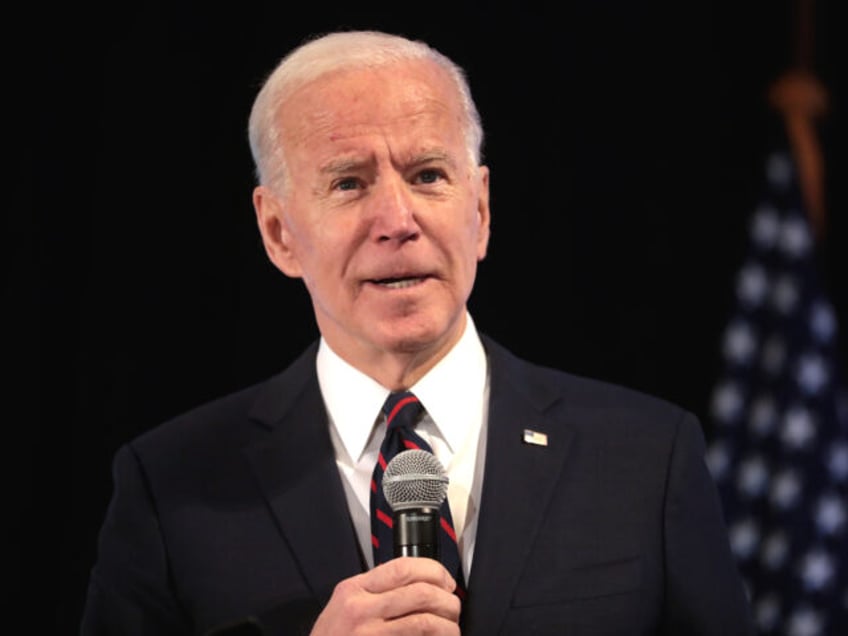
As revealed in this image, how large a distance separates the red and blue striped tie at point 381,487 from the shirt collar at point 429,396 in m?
0.03

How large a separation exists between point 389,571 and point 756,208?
2.54 metres

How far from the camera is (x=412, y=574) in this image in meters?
1.55

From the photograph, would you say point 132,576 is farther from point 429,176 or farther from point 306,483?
point 429,176

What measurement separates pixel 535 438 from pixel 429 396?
0.63 feet

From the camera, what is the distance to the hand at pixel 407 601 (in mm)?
1556

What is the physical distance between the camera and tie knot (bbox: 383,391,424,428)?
1.99 m

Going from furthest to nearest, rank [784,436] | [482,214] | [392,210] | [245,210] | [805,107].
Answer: [805,107] → [784,436] → [245,210] → [482,214] → [392,210]

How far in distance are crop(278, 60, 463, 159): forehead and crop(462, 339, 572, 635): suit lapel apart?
44 cm

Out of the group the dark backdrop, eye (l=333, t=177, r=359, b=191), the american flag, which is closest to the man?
eye (l=333, t=177, r=359, b=191)

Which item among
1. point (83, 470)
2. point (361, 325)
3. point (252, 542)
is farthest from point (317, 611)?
point (83, 470)

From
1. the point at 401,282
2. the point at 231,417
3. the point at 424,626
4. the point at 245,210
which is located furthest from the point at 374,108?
the point at 245,210

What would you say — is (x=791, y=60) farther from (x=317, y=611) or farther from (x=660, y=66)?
(x=317, y=611)

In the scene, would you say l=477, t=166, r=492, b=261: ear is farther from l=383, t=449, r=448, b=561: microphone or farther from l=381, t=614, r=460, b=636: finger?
l=381, t=614, r=460, b=636: finger

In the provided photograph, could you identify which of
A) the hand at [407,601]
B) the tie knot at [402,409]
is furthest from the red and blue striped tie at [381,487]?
the hand at [407,601]
